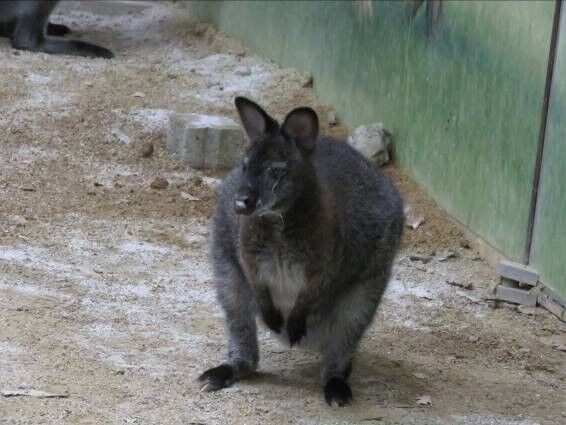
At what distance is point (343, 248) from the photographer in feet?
14.7

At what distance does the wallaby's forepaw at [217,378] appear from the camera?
14.7ft

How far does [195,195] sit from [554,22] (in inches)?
92.8

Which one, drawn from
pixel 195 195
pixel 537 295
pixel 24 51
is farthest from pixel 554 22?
pixel 24 51

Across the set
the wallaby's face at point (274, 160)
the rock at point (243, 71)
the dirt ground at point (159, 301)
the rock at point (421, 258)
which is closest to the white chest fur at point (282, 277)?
the wallaby's face at point (274, 160)

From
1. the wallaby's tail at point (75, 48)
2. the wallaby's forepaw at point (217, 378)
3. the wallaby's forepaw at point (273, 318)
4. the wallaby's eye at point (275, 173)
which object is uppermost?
the wallaby's eye at point (275, 173)

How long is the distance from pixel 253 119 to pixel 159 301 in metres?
1.38

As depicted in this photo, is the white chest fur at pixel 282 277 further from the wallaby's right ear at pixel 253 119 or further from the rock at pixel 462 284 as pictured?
the rock at pixel 462 284

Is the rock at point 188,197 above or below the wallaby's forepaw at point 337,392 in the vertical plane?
below

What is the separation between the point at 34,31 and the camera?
963 centimetres

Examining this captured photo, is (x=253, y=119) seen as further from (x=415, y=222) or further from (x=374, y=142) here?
(x=374, y=142)

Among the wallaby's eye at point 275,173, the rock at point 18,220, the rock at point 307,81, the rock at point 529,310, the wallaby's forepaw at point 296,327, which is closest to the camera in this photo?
the wallaby's eye at point 275,173

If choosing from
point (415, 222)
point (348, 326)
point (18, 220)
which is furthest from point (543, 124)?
point (18, 220)

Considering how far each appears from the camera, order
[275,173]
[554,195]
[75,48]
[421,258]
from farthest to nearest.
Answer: [75,48] < [421,258] < [554,195] < [275,173]

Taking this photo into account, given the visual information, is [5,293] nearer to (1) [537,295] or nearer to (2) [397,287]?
(2) [397,287]
